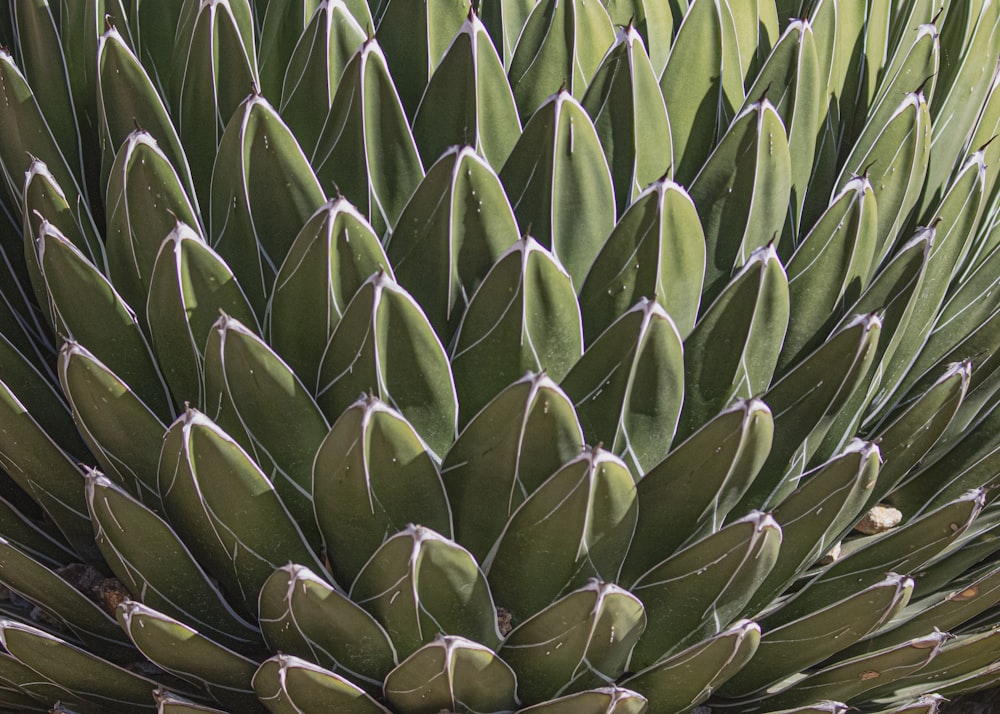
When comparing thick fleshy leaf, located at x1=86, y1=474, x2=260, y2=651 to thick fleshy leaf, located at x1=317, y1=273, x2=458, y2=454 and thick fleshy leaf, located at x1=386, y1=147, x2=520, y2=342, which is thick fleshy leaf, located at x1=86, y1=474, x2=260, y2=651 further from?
thick fleshy leaf, located at x1=386, y1=147, x2=520, y2=342

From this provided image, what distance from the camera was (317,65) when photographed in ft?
5.12

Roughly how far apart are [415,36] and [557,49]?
0.71 feet

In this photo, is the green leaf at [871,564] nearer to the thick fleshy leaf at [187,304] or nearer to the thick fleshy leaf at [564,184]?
the thick fleshy leaf at [564,184]

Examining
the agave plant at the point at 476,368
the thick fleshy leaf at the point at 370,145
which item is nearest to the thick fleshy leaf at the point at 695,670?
the agave plant at the point at 476,368

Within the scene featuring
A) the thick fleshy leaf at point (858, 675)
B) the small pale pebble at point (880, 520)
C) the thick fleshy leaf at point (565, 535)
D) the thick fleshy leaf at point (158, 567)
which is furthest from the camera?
the small pale pebble at point (880, 520)

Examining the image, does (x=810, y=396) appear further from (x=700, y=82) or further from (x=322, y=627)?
(x=322, y=627)

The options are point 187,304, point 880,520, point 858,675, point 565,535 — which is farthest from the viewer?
point 880,520

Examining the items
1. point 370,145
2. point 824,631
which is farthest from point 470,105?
point 824,631

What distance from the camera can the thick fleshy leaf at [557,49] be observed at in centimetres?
157

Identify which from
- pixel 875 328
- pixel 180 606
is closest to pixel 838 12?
pixel 875 328

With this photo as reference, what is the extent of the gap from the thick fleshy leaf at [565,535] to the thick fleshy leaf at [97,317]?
609 mm

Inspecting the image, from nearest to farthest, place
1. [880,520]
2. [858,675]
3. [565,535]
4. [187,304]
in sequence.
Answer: [565,535]
[187,304]
[858,675]
[880,520]

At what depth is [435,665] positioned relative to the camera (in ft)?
4.52

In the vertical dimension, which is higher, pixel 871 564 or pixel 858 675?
pixel 871 564
